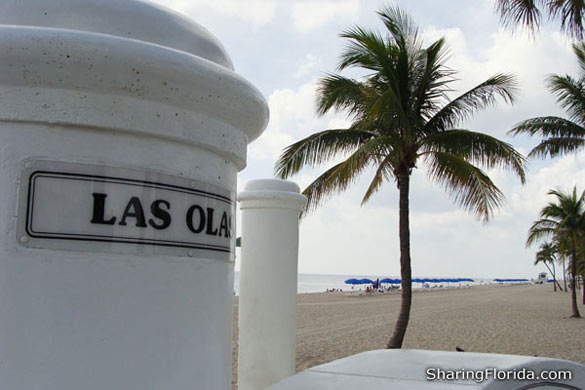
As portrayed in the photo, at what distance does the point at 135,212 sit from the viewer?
4.89ft

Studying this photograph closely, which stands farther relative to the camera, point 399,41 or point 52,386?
point 399,41

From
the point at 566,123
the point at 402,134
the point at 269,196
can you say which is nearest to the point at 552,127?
the point at 566,123

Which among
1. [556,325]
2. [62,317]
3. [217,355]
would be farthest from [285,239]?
[556,325]

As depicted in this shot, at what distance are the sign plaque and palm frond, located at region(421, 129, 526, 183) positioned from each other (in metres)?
9.71

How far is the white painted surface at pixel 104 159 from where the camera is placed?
138 cm

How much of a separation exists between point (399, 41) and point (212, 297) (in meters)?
10.1

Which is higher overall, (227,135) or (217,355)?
(227,135)

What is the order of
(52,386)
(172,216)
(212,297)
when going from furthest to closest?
1. (212,297)
2. (172,216)
3. (52,386)

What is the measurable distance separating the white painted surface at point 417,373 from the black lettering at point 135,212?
4.93ft

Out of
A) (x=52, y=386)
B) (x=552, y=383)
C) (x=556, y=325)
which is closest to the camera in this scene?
(x=52, y=386)

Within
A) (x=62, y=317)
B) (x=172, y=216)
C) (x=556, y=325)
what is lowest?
(x=556, y=325)

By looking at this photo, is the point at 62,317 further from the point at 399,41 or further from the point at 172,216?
the point at 399,41

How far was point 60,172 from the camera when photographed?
141 centimetres
